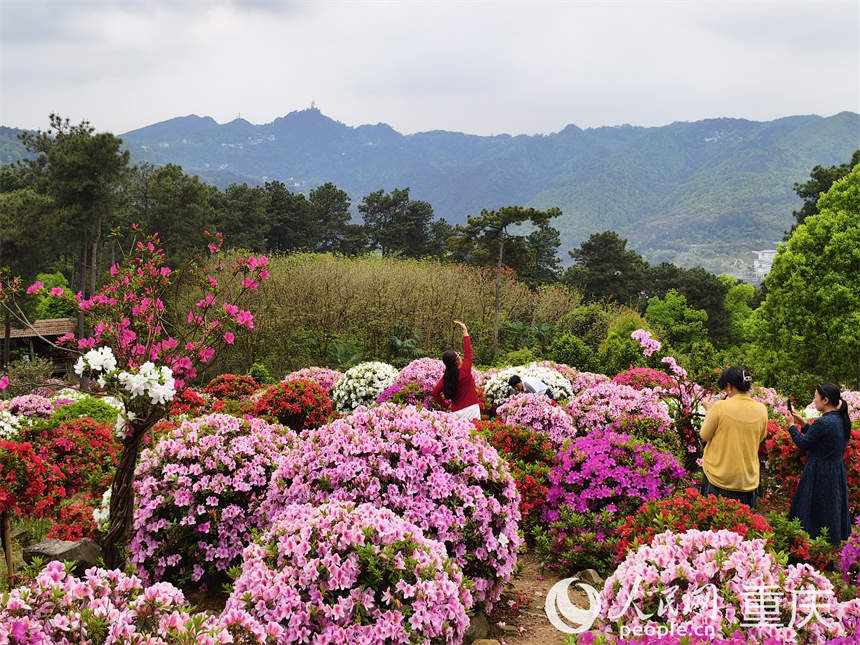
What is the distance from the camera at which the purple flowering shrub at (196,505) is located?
414 centimetres

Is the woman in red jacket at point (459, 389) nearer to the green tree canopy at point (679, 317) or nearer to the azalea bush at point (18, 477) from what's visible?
the azalea bush at point (18, 477)

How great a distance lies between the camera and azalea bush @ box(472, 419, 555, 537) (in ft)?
17.7

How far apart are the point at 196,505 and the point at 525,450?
319 cm

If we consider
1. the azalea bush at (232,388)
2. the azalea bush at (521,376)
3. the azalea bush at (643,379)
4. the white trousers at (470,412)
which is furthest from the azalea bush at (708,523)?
the azalea bush at (232,388)

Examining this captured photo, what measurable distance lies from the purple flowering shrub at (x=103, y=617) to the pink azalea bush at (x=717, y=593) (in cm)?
142

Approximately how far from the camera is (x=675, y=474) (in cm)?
519

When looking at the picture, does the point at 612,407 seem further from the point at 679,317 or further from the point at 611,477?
the point at 679,317

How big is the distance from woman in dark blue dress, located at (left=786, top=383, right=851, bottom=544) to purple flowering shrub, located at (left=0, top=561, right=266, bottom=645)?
14.0 ft

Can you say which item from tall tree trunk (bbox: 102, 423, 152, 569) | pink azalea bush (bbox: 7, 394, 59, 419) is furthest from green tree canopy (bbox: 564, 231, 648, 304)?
tall tree trunk (bbox: 102, 423, 152, 569)

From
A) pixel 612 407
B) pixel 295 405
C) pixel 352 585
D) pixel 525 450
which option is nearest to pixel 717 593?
pixel 352 585

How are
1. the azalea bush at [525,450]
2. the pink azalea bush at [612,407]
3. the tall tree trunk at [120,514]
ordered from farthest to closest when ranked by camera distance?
the pink azalea bush at [612,407] < the azalea bush at [525,450] < the tall tree trunk at [120,514]

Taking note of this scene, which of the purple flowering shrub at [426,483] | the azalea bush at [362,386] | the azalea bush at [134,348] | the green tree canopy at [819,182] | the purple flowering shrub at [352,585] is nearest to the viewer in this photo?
the purple flowering shrub at [352,585]

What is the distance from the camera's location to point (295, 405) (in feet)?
26.7

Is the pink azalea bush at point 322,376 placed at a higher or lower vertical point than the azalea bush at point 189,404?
lower
